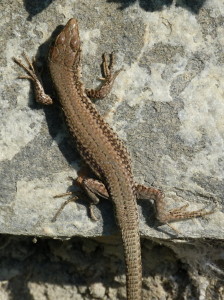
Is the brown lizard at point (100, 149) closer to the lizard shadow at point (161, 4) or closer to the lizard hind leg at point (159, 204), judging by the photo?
the lizard hind leg at point (159, 204)

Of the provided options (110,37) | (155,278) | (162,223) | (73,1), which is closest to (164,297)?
(155,278)

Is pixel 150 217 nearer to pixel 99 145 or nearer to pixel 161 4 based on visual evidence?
pixel 99 145

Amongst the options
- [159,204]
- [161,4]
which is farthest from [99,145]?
[161,4]

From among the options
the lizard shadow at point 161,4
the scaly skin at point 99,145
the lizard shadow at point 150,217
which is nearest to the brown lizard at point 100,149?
the scaly skin at point 99,145

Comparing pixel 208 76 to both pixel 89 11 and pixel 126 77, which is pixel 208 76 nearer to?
pixel 126 77

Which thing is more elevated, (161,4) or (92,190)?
(161,4)

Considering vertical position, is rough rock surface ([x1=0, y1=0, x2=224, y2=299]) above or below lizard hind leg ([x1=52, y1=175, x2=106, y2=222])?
above

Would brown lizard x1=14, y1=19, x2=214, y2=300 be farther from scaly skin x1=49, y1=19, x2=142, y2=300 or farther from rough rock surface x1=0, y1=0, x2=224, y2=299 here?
rough rock surface x1=0, y1=0, x2=224, y2=299

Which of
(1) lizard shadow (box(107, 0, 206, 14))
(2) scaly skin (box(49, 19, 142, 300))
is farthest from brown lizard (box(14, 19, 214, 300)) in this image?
(1) lizard shadow (box(107, 0, 206, 14))
